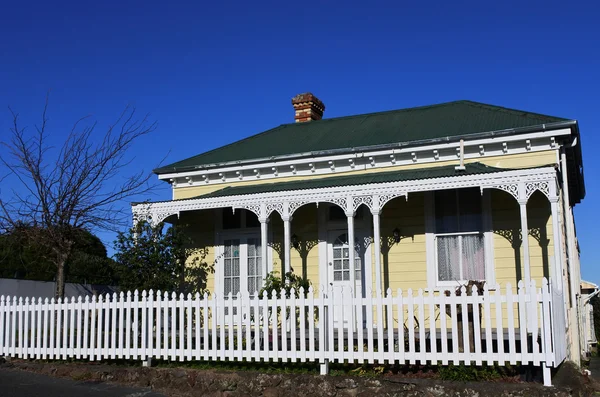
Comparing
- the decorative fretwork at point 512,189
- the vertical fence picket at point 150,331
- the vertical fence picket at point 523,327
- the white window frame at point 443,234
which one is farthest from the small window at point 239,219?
the vertical fence picket at point 523,327

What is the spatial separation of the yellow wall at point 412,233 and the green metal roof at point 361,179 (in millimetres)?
458

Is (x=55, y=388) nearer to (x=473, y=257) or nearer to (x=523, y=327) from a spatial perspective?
(x=523, y=327)

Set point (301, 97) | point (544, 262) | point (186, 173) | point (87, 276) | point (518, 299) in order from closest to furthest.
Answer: point (518, 299), point (544, 262), point (186, 173), point (301, 97), point (87, 276)

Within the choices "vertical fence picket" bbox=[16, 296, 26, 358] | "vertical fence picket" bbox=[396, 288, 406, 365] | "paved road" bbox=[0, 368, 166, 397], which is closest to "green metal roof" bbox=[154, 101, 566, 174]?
"vertical fence picket" bbox=[16, 296, 26, 358]

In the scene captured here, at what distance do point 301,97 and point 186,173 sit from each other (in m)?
4.81

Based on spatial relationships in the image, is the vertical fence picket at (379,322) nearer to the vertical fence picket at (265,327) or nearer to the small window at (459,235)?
the vertical fence picket at (265,327)

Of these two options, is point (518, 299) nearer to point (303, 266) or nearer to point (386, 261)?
point (386, 261)

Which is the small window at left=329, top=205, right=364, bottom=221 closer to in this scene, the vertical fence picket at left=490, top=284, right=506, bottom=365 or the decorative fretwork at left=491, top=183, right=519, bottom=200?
the decorative fretwork at left=491, top=183, right=519, bottom=200

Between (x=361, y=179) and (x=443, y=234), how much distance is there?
1.97m

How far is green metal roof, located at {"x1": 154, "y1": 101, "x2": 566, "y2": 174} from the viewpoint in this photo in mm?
13203

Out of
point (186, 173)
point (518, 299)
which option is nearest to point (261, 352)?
point (518, 299)

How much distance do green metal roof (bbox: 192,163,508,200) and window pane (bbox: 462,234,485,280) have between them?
1.40m

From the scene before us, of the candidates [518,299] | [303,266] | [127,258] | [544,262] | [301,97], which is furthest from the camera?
[301,97]

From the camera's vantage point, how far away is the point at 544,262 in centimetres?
1180
